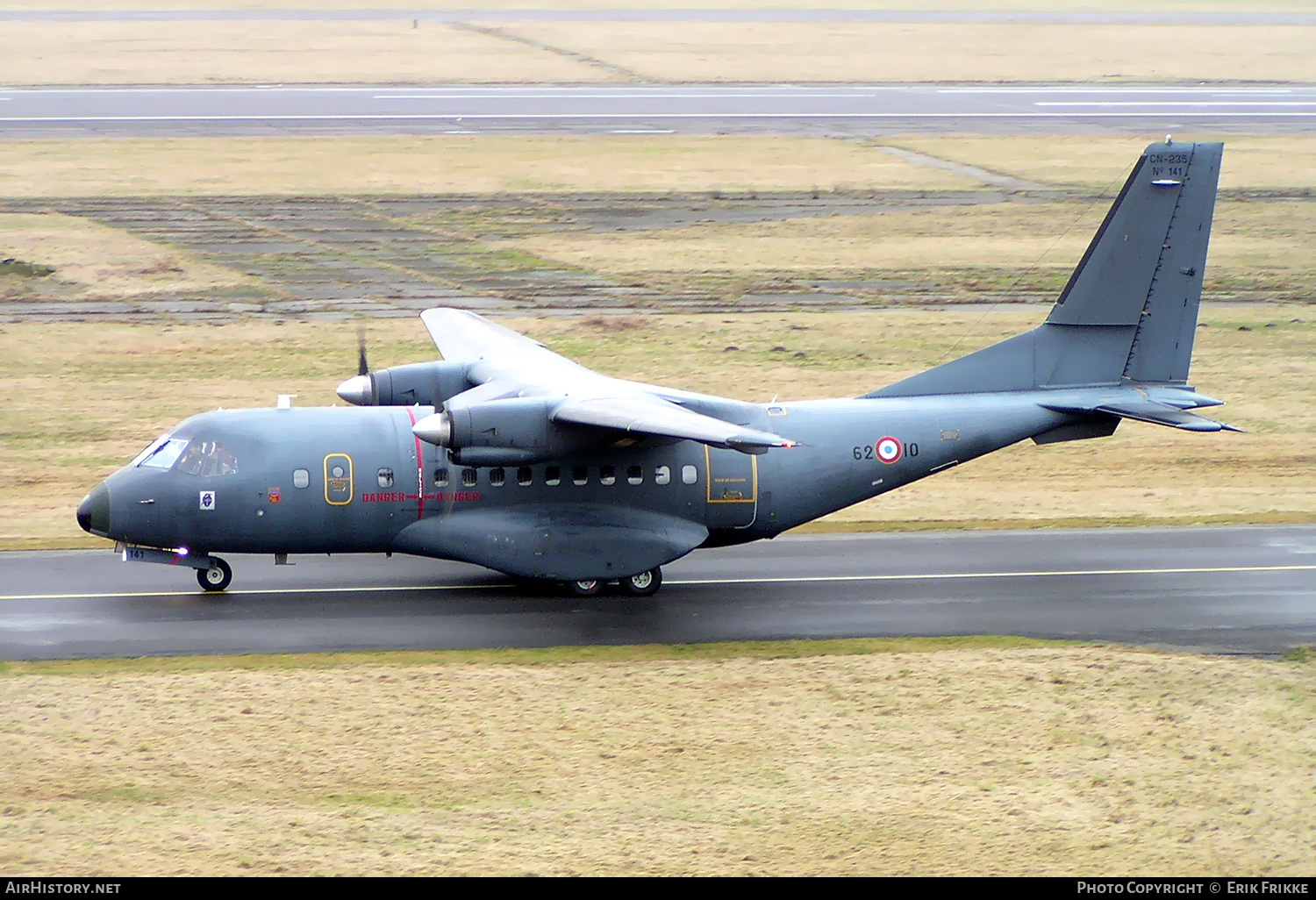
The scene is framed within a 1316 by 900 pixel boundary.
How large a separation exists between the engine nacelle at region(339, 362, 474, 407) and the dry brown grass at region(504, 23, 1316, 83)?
213 ft

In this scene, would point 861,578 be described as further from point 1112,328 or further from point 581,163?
point 581,163

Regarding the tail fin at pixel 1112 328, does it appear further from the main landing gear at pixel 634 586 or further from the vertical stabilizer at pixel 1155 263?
the main landing gear at pixel 634 586

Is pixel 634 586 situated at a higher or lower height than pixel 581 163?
lower

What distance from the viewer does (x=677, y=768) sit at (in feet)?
60.7

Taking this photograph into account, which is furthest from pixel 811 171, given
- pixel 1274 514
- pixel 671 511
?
pixel 671 511

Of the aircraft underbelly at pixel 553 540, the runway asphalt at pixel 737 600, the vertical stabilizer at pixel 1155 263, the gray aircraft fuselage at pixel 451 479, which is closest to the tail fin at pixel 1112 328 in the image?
the vertical stabilizer at pixel 1155 263

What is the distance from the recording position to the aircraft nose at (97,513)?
→ 23641 mm

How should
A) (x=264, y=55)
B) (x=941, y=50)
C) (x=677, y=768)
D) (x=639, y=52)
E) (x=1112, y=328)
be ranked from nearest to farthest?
(x=677, y=768)
(x=1112, y=328)
(x=264, y=55)
(x=639, y=52)
(x=941, y=50)

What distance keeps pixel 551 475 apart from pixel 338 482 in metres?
3.56

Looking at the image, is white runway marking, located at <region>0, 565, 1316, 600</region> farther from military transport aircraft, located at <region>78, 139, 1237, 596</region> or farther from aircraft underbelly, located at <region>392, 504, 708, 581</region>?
aircraft underbelly, located at <region>392, 504, 708, 581</region>

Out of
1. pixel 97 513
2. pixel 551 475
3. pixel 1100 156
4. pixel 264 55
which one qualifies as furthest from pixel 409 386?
pixel 264 55

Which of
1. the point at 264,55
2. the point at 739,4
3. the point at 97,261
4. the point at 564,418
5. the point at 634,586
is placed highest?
the point at 739,4

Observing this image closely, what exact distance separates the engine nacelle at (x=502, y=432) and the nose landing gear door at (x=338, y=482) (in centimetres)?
244

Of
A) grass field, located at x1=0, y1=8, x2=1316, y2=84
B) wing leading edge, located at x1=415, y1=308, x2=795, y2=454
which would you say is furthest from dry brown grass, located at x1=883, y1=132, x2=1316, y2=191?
wing leading edge, located at x1=415, y1=308, x2=795, y2=454
